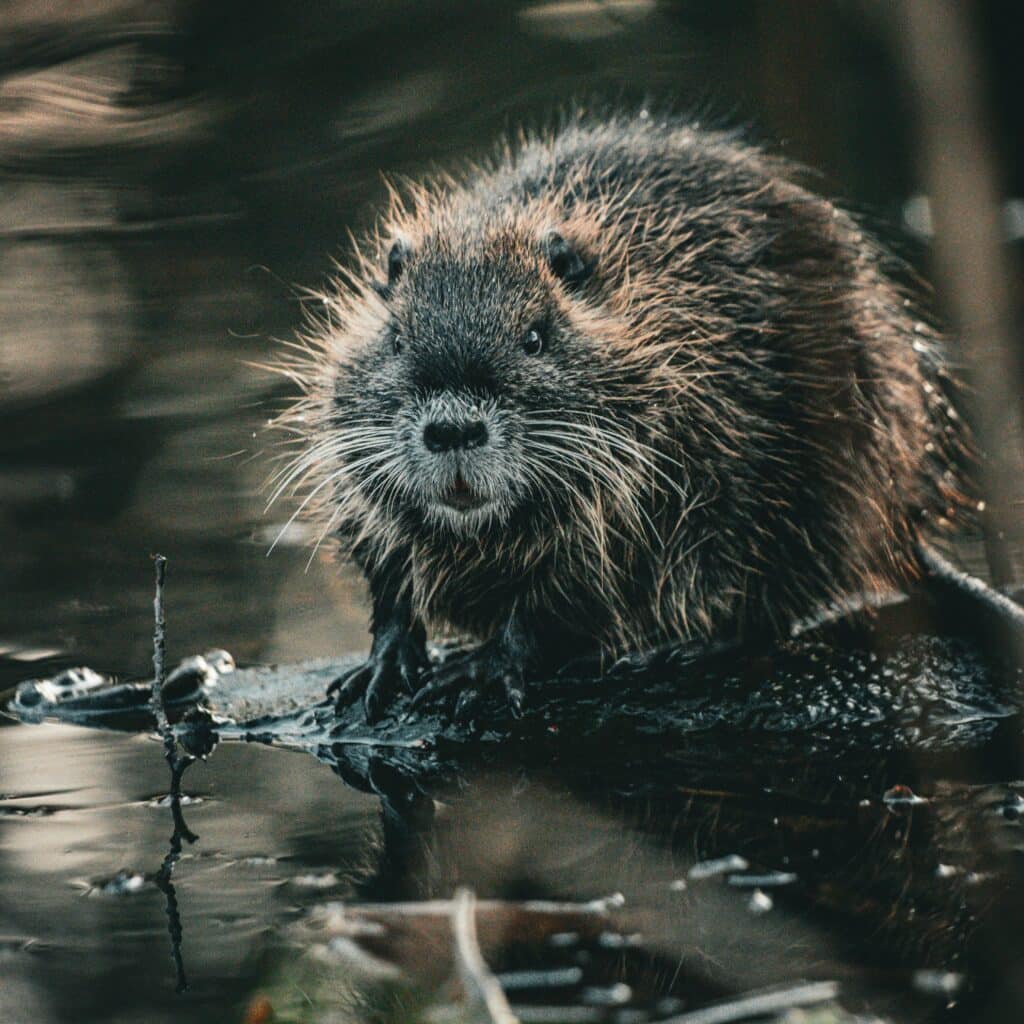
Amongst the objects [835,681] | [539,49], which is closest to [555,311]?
[835,681]

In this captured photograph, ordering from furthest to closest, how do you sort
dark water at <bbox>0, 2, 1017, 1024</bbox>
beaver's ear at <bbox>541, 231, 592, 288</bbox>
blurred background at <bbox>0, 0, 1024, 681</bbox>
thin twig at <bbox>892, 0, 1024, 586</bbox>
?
blurred background at <bbox>0, 0, 1024, 681</bbox>
beaver's ear at <bbox>541, 231, 592, 288</bbox>
dark water at <bbox>0, 2, 1017, 1024</bbox>
thin twig at <bbox>892, 0, 1024, 586</bbox>

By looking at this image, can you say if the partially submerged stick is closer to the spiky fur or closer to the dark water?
the dark water

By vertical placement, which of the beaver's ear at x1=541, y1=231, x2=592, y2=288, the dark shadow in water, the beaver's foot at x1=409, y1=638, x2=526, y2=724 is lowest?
the dark shadow in water

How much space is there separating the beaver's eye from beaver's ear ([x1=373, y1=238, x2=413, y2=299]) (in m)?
0.42

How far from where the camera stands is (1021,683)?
11.7 ft

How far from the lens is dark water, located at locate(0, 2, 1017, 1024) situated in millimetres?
2660

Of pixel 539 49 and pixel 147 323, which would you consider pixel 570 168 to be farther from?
pixel 539 49

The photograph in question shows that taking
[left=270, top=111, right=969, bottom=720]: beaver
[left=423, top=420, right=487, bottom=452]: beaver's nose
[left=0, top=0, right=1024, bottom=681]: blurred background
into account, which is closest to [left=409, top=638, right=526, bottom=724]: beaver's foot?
[left=270, top=111, right=969, bottom=720]: beaver

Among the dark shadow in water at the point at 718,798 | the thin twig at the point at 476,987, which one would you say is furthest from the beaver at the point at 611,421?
the thin twig at the point at 476,987

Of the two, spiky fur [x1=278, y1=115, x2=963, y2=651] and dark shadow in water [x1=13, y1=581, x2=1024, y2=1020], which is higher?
spiky fur [x1=278, y1=115, x2=963, y2=651]

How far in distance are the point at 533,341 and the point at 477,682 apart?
0.78 m

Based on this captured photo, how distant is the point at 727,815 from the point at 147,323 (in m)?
5.68

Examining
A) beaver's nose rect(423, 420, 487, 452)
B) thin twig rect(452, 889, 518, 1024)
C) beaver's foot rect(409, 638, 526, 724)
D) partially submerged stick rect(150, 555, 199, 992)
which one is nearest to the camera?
thin twig rect(452, 889, 518, 1024)

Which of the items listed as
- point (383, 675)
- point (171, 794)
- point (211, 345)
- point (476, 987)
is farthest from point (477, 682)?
point (211, 345)
